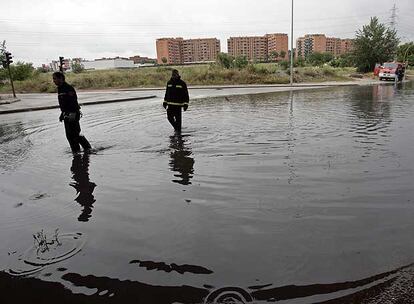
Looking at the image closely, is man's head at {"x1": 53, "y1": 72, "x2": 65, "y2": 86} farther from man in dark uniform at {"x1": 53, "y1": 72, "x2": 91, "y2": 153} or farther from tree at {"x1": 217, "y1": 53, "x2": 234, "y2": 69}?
tree at {"x1": 217, "y1": 53, "x2": 234, "y2": 69}

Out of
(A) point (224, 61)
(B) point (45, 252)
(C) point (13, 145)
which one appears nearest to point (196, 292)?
(B) point (45, 252)

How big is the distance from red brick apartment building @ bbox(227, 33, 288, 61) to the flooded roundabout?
14671 cm

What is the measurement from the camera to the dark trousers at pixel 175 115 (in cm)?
1026

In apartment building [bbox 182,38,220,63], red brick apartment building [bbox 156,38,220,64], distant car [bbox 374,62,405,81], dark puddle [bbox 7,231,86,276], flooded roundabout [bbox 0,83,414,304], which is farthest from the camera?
apartment building [bbox 182,38,220,63]

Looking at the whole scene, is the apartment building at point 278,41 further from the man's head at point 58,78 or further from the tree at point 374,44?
the man's head at point 58,78

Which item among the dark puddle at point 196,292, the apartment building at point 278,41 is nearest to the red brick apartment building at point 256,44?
the apartment building at point 278,41

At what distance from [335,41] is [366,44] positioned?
404ft

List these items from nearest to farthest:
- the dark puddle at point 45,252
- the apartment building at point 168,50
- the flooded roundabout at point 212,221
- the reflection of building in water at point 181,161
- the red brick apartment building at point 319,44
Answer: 1. the flooded roundabout at point 212,221
2. the dark puddle at point 45,252
3. the reflection of building in water at point 181,161
4. the apartment building at point 168,50
5. the red brick apartment building at point 319,44

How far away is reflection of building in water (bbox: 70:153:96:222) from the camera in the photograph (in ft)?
16.6

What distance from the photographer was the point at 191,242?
12.9 ft

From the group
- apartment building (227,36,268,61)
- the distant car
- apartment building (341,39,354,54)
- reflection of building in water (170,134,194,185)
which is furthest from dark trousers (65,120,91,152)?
apartment building (227,36,268,61)

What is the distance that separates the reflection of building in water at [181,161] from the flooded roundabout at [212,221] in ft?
0.12

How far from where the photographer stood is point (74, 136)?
8555 mm

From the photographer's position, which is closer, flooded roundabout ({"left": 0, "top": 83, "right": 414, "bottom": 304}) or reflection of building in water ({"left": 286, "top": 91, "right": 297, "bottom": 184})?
flooded roundabout ({"left": 0, "top": 83, "right": 414, "bottom": 304})
